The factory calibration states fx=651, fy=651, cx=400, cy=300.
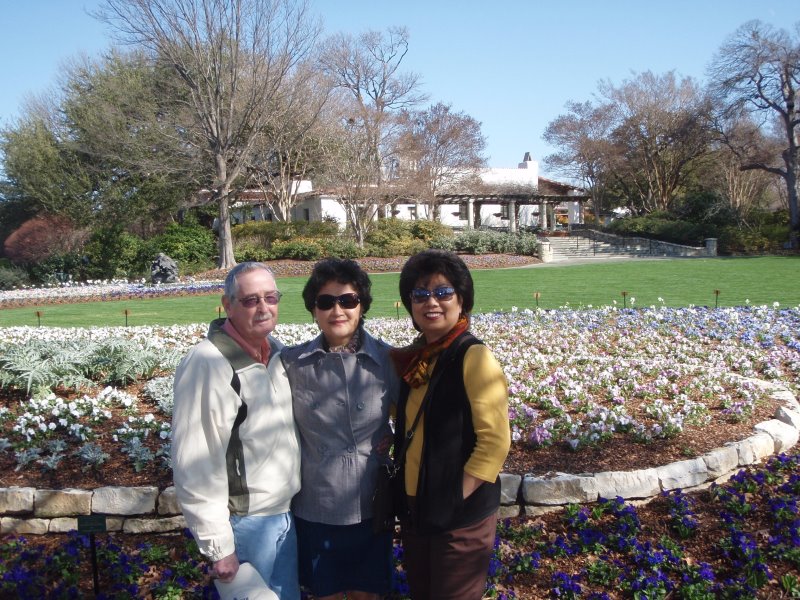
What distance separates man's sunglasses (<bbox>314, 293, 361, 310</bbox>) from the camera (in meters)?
2.27

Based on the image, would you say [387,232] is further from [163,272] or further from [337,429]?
[337,429]

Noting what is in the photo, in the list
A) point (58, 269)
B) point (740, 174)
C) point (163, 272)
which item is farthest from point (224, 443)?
point (740, 174)

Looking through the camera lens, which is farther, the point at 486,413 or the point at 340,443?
the point at 340,443

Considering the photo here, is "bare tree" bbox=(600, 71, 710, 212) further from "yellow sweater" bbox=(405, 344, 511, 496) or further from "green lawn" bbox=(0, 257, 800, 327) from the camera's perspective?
"yellow sweater" bbox=(405, 344, 511, 496)

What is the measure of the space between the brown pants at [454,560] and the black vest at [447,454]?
0.04 m

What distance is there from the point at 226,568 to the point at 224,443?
1.23 feet

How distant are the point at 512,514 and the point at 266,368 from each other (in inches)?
78.5

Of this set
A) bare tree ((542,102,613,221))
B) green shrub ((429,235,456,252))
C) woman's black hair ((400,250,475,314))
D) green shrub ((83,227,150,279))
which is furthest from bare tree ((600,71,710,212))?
woman's black hair ((400,250,475,314))

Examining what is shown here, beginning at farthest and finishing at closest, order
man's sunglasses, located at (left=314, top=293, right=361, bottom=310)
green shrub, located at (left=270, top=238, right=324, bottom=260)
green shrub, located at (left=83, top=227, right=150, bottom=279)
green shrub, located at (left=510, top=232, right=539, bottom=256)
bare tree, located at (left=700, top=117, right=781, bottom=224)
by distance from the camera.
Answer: bare tree, located at (left=700, top=117, right=781, bottom=224)
green shrub, located at (left=510, top=232, right=539, bottom=256)
green shrub, located at (left=270, top=238, right=324, bottom=260)
green shrub, located at (left=83, top=227, right=150, bottom=279)
man's sunglasses, located at (left=314, top=293, right=361, bottom=310)

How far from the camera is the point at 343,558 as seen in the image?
2236 millimetres

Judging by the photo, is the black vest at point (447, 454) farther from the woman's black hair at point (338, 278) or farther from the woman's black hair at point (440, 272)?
the woman's black hair at point (338, 278)

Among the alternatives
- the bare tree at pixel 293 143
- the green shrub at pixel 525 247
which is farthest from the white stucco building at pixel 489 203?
the green shrub at pixel 525 247

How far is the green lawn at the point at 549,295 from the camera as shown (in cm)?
1227

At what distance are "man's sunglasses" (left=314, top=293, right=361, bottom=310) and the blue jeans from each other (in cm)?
71
